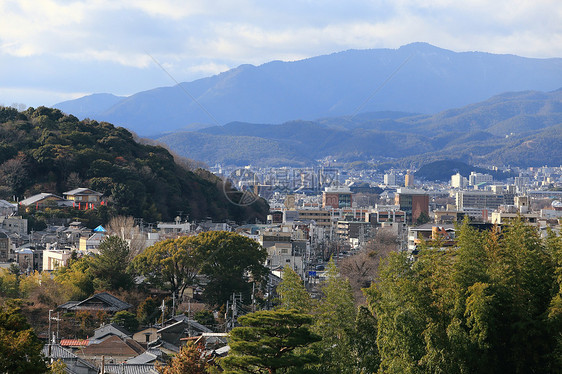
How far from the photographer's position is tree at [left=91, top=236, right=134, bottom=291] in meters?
26.5

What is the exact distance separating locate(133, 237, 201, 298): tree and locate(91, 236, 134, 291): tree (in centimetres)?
56

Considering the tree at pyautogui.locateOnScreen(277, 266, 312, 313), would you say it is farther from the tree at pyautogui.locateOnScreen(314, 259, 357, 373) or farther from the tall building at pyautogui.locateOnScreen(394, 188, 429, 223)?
the tall building at pyautogui.locateOnScreen(394, 188, 429, 223)

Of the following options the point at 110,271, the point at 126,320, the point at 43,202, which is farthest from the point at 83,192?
the point at 126,320

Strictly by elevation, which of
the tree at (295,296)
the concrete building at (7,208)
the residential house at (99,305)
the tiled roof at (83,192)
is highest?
the tiled roof at (83,192)

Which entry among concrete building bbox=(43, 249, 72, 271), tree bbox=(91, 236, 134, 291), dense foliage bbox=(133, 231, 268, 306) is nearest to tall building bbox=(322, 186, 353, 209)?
concrete building bbox=(43, 249, 72, 271)

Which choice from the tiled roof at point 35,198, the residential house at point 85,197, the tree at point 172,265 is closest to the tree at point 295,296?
the tree at point 172,265

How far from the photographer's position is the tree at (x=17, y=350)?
1152cm

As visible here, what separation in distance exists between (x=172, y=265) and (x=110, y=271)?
1884 millimetres

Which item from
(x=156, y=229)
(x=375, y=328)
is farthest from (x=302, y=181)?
(x=375, y=328)

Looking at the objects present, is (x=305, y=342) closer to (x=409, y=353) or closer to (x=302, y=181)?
(x=409, y=353)

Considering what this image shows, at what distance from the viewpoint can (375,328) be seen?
16109 millimetres

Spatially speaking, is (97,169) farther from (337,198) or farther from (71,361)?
(337,198)

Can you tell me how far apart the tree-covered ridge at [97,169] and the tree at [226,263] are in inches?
732

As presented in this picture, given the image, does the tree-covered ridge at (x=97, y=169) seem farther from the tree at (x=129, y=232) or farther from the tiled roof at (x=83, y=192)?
the tree at (x=129, y=232)
